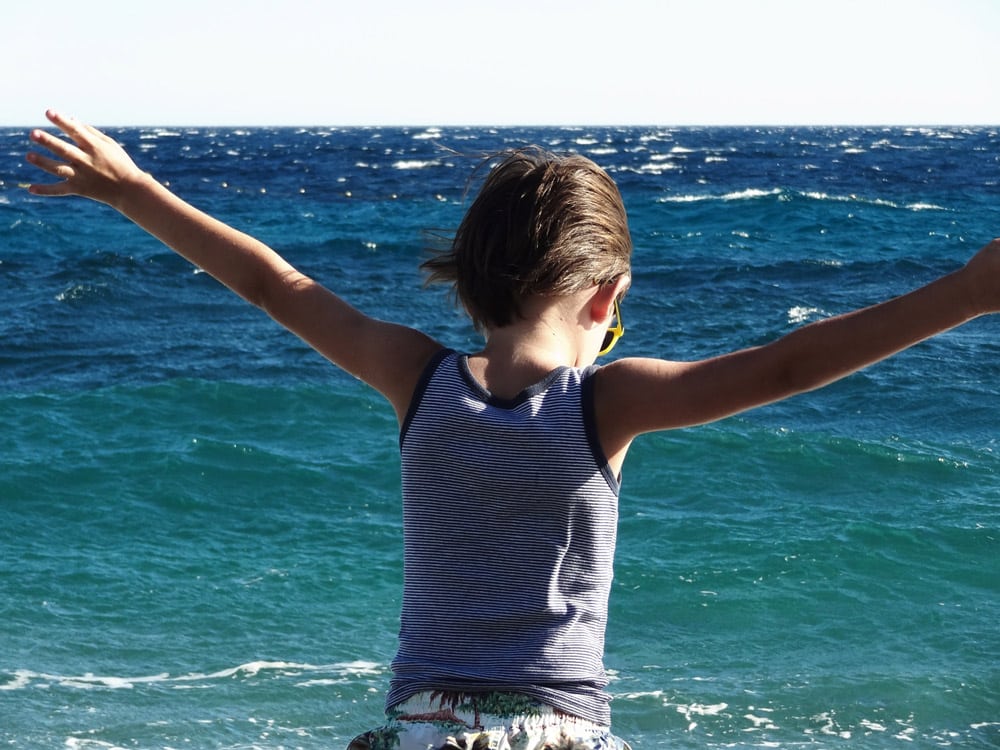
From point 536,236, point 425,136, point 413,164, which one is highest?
point 425,136

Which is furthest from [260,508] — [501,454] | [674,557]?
[501,454]

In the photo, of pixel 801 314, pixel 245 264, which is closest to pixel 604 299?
pixel 245 264

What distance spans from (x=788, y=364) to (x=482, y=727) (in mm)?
620

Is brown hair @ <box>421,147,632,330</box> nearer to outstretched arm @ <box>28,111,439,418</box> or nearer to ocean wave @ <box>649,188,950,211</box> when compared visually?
outstretched arm @ <box>28,111,439,418</box>

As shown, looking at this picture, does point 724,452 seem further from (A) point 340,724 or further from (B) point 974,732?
(A) point 340,724

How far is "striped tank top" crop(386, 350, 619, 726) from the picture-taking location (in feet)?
5.47

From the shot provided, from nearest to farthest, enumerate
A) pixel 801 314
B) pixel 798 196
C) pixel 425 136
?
pixel 801 314
pixel 798 196
pixel 425 136

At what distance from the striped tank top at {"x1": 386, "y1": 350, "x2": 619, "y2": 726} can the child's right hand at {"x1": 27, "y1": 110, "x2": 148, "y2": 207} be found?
692 millimetres

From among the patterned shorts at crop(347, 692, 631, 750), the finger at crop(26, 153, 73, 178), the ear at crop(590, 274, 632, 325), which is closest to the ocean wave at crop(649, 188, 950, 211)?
the ear at crop(590, 274, 632, 325)

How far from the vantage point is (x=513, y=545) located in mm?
1688

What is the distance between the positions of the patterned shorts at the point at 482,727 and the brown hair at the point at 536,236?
541mm

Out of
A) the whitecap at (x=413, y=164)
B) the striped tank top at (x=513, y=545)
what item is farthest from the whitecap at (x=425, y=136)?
the striped tank top at (x=513, y=545)

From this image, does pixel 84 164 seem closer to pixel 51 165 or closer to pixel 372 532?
pixel 51 165

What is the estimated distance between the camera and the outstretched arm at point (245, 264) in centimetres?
185
